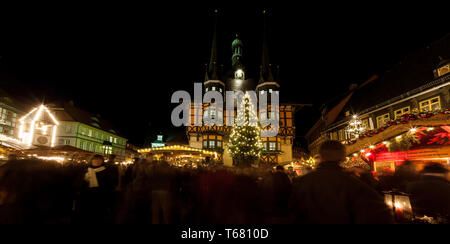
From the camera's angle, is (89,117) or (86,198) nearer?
(86,198)

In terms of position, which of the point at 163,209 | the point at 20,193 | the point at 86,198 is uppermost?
the point at 20,193

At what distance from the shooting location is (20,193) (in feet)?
9.43

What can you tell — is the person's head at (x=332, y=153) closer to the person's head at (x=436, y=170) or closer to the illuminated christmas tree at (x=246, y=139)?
the person's head at (x=436, y=170)

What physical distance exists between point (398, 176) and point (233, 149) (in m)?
18.0

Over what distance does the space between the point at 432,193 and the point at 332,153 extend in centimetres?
326

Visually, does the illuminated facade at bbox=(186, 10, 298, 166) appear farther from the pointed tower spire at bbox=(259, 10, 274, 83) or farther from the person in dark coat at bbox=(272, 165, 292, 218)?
the person in dark coat at bbox=(272, 165, 292, 218)

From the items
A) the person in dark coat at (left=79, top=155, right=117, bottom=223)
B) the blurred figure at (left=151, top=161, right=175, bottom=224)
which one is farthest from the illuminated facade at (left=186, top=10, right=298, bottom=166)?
the person in dark coat at (left=79, top=155, right=117, bottom=223)

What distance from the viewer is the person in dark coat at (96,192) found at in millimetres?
4832

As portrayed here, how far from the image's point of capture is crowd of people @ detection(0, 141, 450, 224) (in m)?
1.89

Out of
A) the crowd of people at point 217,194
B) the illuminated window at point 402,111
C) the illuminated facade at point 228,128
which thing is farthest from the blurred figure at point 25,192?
the illuminated facade at point 228,128

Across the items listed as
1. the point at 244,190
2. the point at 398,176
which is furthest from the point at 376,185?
the point at 244,190

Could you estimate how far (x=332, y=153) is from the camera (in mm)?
2113

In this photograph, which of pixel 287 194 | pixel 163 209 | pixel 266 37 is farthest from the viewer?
pixel 266 37
